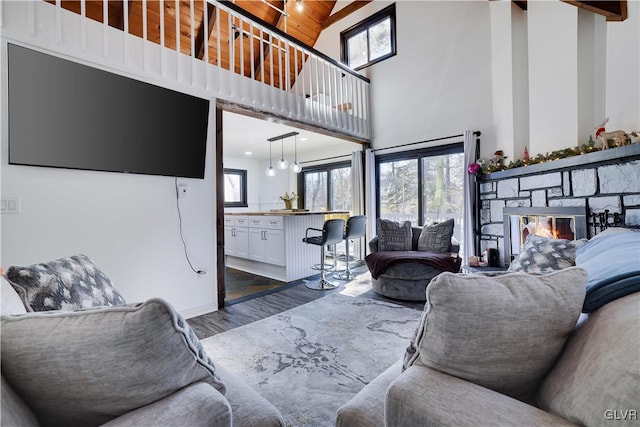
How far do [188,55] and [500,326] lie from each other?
146 inches

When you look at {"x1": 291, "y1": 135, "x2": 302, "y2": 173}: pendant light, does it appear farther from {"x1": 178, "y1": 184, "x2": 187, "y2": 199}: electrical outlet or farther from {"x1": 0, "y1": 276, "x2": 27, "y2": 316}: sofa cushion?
{"x1": 0, "y1": 276, "x2": 27, "y2": 316}: sofa cushion

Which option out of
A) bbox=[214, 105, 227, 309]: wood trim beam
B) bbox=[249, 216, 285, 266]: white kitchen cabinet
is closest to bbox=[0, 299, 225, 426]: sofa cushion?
bbox=[214, 105, 227, 309]: wood trim beam

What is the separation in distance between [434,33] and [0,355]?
5.57 meters

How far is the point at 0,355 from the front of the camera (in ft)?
1.94

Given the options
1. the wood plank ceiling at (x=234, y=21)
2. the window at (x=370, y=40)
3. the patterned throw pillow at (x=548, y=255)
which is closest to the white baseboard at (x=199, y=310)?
the wood plank ceiling at (x=234, y=21)

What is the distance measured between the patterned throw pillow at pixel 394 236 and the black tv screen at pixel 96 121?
232 cm

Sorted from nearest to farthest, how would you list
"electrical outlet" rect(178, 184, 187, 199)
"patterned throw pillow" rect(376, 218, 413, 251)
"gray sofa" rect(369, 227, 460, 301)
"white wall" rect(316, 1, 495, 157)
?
"electrical outlet" rect(178, 184, 187, 199) → "gray sofa" rect(369, 227, 460, 301) → "patterned throw pillow" rect(376, 218, 413, 251) → "white wall" rect(316, 1, 495, 157)

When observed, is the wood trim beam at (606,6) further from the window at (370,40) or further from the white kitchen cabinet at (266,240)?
the white kitchen cabinet at (266,240)

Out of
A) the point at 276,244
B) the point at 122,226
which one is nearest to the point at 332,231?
the point at 276,244

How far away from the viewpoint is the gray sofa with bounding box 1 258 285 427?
60 centimetres

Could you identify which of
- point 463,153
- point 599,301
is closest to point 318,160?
point 463,153

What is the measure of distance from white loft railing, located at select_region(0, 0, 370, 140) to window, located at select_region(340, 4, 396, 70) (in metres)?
0.58

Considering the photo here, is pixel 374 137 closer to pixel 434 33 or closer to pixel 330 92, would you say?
pixel 330 92

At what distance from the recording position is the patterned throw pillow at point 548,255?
2.05 m
